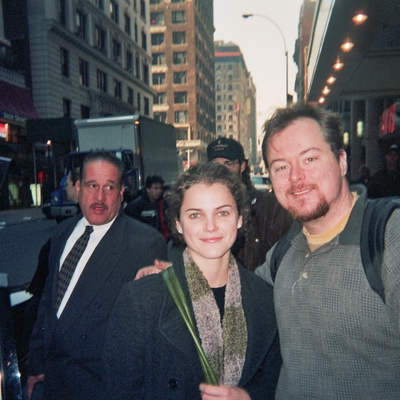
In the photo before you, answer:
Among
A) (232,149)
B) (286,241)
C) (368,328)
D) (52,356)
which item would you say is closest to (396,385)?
(368,328)

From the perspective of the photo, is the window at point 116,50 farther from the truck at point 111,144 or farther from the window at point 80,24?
the truck at point 111,144

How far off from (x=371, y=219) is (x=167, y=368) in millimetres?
1257

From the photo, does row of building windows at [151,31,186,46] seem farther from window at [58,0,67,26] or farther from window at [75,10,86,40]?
window at [58,0,67,26]

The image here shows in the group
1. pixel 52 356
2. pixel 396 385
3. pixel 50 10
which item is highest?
pixel 50 10

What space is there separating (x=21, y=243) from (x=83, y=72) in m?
22.4

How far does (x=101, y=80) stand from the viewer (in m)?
36.5

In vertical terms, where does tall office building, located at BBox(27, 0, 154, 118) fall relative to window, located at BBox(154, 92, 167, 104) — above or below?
below

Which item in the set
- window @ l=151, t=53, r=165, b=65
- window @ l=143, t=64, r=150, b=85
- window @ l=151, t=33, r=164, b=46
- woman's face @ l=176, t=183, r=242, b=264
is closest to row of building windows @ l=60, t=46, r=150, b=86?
window @ l=143, t=64, r=150, b=85

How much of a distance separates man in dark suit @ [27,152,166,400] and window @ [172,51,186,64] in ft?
257

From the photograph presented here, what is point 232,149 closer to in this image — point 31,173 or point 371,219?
point 371,219

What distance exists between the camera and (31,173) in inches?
1106

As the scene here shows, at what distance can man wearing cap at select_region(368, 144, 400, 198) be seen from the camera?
26.6ft

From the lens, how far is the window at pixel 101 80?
1407 inches

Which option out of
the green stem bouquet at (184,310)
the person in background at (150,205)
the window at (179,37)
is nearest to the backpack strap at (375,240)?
the green stem bouquet at (184,310)
